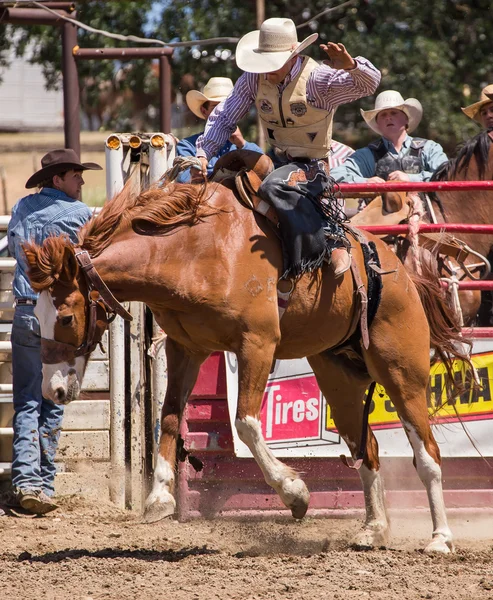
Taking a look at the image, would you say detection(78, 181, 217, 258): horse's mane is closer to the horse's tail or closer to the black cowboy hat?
the black cowboy hat

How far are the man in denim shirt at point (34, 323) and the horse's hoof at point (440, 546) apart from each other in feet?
7.90

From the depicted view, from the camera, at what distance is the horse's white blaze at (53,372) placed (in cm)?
438

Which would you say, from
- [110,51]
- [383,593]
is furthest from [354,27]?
[383,593]

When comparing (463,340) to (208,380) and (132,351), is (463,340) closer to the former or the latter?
(208,380)

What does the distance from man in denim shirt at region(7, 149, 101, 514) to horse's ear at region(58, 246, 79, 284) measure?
1.46 metres

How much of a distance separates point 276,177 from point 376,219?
5.87 feet

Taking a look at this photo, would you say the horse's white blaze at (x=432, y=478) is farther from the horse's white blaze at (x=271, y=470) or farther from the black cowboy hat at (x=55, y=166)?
the black cowboy hat at (x=55, y=166)

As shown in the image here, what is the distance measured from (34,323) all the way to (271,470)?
2.12 m

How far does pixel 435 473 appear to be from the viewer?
16.8 feet

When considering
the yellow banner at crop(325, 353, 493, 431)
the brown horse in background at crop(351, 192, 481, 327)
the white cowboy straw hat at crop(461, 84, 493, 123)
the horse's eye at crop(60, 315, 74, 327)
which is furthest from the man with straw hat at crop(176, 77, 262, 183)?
the horse's eye at crop(60, 315, 74, 327)

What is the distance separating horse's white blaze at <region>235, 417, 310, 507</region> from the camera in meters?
4.46

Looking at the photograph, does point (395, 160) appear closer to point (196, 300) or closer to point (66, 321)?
point (196, 300)

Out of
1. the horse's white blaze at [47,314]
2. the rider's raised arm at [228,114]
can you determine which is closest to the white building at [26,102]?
the rider's raised arm at [228,114]

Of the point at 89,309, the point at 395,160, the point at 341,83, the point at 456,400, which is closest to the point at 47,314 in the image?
the point at 89,309
